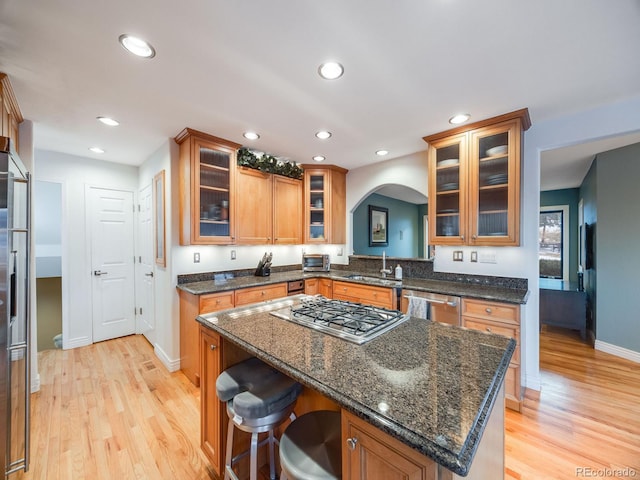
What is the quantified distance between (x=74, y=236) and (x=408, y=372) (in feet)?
14.4

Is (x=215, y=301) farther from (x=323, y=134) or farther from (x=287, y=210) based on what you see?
(x=323, y=134)

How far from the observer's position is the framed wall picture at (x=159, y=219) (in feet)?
9.89

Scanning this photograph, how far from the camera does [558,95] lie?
2061mm

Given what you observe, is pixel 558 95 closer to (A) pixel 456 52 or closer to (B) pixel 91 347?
(A) pixel 456 52

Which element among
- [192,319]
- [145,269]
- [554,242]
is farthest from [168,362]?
[554,242]

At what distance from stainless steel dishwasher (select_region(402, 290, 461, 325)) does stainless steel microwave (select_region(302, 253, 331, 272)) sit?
1560 millimetres

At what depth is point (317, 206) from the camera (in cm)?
407

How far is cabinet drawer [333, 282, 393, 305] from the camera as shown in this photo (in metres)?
2.98

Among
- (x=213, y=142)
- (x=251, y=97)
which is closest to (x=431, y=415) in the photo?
(x=251, y=97)

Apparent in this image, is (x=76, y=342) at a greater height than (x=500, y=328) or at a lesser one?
lesser

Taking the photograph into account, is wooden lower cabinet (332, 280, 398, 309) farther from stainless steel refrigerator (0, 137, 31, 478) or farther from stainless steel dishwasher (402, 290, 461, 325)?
stainless steel refrigerator (0, 137, 31, 478)

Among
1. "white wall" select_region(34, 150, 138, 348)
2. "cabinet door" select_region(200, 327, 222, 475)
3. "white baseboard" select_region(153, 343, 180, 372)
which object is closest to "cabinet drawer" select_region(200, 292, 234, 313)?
"white baseboard" select_region(153, 343, 180, 372)

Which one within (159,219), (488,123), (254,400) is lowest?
(254,400)

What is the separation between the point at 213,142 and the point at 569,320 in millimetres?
5428
